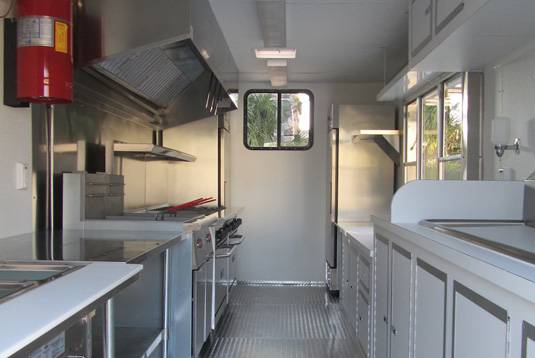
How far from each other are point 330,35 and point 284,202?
2358 mm

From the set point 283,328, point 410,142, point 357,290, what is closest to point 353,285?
point 357,290

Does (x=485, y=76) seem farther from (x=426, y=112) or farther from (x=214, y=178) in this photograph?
(x=214, y=178)

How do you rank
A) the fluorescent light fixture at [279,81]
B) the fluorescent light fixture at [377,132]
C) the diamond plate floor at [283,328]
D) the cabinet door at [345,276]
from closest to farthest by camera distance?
1. the diamond plate floor at [283,328]
2. the cabinet door at [345,276]
3. the fluorescent light fixture at [377,132]
4. the fluorescent light fixture at [279,81]

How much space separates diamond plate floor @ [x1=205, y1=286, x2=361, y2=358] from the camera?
3.38m

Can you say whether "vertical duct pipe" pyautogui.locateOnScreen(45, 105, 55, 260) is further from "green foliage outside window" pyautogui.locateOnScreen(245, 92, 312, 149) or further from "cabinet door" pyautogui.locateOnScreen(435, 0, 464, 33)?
"green foliage outside window" pyautogui.locateOnScreen(245, 92, 312, 149)

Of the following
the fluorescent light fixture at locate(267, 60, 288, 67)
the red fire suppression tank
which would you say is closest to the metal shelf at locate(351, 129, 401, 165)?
the fluorescent light fixture at locate(267, 60, 288, 67)

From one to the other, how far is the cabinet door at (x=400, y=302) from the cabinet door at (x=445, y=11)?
3.66 ft

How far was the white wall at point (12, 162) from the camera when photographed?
6.32 ft

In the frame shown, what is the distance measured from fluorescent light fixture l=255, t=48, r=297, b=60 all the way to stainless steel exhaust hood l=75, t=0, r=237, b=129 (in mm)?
313

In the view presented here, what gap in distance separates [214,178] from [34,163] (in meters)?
2.56

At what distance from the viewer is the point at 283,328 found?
391 cm

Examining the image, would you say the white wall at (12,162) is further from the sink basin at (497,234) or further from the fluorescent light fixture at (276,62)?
the fluorescent light fixture at (276,62)

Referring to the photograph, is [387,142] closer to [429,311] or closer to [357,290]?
[357,290]

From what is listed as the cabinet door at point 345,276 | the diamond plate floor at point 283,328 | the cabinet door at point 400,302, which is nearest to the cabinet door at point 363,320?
the diamond plate floor at point 283,328
